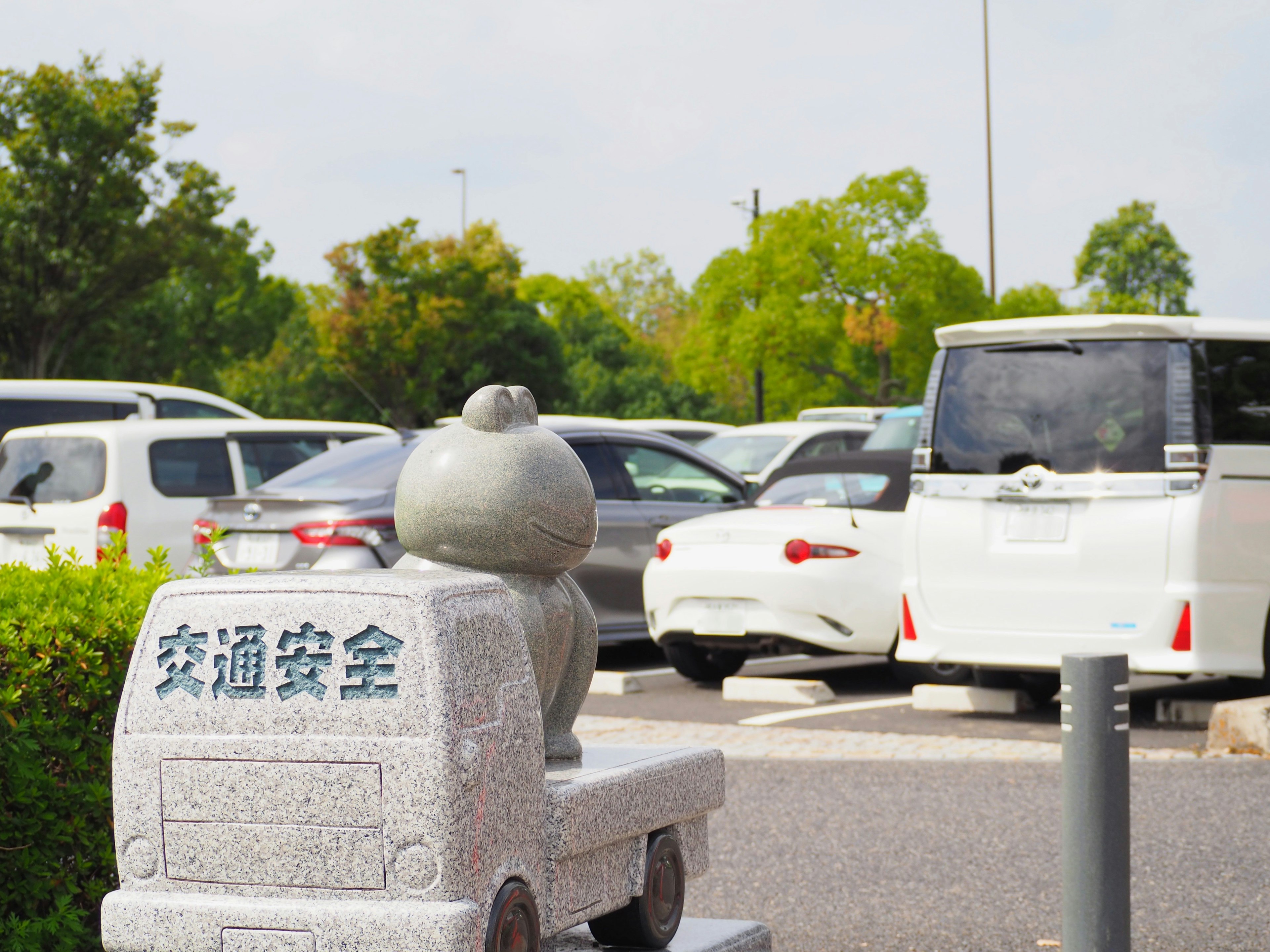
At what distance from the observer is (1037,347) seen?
8.47 metres

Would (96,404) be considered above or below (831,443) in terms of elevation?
above

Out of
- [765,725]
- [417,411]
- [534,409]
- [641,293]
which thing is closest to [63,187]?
[417,411]

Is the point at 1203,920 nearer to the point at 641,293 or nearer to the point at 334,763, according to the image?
the point at 334,763

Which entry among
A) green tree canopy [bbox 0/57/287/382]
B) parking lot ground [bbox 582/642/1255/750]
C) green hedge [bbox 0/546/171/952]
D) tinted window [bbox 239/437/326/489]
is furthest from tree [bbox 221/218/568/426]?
green hedge [bbox 0/546/171/952]

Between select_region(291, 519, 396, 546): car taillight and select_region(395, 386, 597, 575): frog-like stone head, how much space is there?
566 centimetres

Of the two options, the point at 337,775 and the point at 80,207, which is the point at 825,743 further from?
the point at 80,207

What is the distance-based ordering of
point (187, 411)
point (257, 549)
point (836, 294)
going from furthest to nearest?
1. point (836, 294)
2. point (187, 411)
3. point (257, 549)

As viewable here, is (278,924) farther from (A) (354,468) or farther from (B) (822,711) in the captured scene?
(A) (354,468)

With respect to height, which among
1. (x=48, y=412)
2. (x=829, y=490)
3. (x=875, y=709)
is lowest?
(x=875, y=709)

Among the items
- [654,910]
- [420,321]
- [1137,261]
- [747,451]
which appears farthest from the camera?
[1137,261]

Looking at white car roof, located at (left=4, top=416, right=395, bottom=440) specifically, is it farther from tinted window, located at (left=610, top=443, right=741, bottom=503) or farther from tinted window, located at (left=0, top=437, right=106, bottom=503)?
tinted window, located at (left=610, top=443, right=741, bottom=503)

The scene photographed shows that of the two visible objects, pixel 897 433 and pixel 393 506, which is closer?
pixel 393 506

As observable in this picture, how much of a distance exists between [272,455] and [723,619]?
431 centimetres

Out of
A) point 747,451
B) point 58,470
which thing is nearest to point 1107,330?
point 58,470
